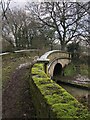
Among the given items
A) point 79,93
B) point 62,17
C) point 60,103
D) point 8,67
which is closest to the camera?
point 60,103

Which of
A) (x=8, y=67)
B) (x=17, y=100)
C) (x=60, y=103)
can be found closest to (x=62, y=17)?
(x=8, y=67)

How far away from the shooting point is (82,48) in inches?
1352

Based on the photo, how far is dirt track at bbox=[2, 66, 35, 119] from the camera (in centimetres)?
799

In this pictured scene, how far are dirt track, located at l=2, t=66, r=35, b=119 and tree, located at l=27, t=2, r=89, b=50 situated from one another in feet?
67.6

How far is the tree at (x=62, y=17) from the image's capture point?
3077 cm

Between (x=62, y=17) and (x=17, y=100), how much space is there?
2355 centimetres

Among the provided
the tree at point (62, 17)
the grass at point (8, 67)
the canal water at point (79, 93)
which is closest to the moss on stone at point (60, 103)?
the grass at point (8, 67)

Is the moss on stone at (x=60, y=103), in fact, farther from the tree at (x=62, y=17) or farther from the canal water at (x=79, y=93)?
the tree at (x=62, y=17)

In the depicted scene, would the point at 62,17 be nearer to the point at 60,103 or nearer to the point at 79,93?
the point at 79,93

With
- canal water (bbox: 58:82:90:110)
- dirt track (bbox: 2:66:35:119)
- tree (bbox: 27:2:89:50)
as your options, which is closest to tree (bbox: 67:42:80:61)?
tree (bbox: 27:2:89:50)

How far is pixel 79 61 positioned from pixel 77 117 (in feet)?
87.7

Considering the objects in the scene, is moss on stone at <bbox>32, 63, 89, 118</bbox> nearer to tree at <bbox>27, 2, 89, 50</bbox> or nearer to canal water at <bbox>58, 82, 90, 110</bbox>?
canal water at <bbox>58, 82, 90, 110</bbox>

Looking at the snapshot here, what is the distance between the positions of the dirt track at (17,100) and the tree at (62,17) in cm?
2062

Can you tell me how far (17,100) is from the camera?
923cm
